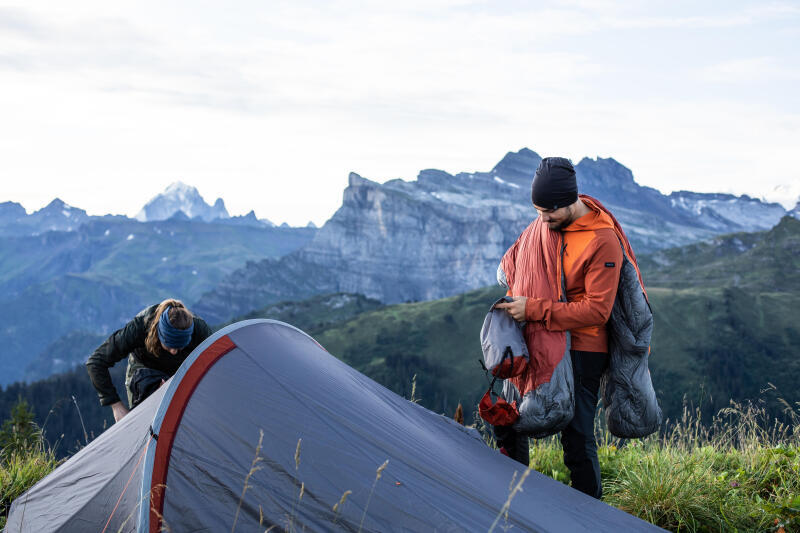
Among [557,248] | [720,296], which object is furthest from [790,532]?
[720,296]

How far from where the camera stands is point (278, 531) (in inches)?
159

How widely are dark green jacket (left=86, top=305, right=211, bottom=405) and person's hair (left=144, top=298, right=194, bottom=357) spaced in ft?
0.27

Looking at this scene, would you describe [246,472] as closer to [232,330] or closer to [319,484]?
[319,484]

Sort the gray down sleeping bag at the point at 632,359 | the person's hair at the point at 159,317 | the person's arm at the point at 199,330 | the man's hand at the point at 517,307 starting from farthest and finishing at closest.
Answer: the person's arm at the point at 199,330
the person's hair at the point at 159,317
the man's hand at the point at 517,307
the gray down sleeping bag at the point at 632,359

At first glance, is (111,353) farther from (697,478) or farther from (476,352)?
(476,352)

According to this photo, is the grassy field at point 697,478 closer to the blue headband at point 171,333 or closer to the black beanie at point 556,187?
the blue headband at point 171,333

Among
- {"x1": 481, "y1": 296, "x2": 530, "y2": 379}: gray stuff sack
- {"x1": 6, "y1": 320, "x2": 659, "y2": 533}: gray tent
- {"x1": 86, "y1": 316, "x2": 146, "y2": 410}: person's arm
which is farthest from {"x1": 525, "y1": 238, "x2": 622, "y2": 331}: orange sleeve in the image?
{"x1": 86, "y1": 316, "x2": 146, "y2": 410}: person's arm

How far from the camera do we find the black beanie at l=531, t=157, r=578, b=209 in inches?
191

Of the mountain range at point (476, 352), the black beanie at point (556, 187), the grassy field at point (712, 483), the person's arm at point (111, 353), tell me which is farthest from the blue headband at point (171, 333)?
the mountain range at point (476, 352)

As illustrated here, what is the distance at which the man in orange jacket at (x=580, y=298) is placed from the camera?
188 inches

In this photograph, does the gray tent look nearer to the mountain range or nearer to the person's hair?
the person's hair

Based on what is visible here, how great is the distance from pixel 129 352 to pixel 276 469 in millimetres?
3272

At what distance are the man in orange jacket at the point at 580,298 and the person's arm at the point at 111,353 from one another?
12.9ft

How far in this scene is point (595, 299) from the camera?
4.76m
